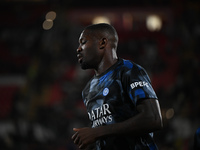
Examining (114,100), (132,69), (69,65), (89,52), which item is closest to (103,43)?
(89,52)

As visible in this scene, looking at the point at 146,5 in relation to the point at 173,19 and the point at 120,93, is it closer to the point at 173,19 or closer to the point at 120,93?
the point at 173,19

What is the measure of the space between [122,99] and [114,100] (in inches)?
2.2

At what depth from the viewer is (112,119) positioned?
2.04 m

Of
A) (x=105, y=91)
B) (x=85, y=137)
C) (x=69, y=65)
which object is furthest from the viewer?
(x=69, y=65)

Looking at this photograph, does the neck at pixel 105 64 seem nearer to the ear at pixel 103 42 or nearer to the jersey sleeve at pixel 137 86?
the ear at pixel 103 42

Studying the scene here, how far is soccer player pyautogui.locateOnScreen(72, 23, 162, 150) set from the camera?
1833 mm

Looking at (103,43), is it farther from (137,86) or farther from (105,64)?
(137,86)

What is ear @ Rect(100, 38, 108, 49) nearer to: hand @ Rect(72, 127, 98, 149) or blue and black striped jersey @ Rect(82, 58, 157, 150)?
blue and black striped jersey @ Rect(82, 58, 157, 150)

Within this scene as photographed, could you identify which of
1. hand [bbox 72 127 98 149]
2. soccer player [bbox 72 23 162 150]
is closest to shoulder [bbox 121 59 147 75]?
soccer player [bbox 72 23 162 150]

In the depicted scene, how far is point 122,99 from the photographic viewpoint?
2037mm

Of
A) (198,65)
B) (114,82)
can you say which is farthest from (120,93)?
(198,65)

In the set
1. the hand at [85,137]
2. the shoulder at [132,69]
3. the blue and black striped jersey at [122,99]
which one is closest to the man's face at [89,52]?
the blue and black striped jersey at [122,99]

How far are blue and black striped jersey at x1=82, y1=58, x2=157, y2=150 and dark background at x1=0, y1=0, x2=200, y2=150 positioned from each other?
22.6 feet

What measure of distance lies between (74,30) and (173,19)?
4.97m
